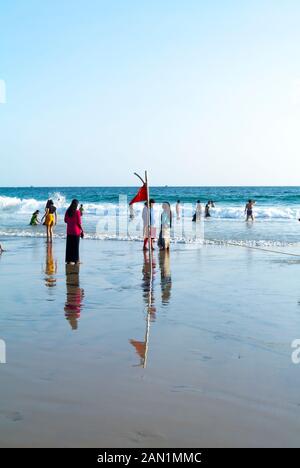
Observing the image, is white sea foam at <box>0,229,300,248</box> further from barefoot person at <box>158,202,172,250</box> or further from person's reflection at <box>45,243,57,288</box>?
person's reflection at <box>45,243,57,288</box>

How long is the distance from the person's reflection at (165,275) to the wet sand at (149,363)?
60 millimetres

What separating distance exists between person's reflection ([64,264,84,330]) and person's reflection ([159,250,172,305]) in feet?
4.76

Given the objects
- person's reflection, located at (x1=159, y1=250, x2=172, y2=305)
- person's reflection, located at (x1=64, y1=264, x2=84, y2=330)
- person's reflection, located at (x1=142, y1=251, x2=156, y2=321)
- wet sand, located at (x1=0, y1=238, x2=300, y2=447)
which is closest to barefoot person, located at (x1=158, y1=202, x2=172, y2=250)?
person's reflection, located at (x1=159, y1=250, x2=172, y2=305)

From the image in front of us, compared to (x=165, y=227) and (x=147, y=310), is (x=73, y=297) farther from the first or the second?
(x=165, y=227)

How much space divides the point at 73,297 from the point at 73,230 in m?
4.61

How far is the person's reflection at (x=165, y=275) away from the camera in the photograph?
9602 mm

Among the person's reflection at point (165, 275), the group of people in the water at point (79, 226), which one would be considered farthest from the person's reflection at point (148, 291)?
the group of people in the water at point (79, 226)

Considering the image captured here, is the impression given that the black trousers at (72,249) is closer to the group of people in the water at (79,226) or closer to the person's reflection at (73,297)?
the group of people in the water at (79,226)

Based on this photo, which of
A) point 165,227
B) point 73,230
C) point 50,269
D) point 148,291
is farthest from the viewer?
point 165,227

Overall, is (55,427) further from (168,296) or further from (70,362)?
(168,296)

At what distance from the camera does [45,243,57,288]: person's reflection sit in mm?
11000

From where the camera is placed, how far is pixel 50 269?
522 inches

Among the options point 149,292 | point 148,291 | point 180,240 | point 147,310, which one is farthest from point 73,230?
point 180,240
